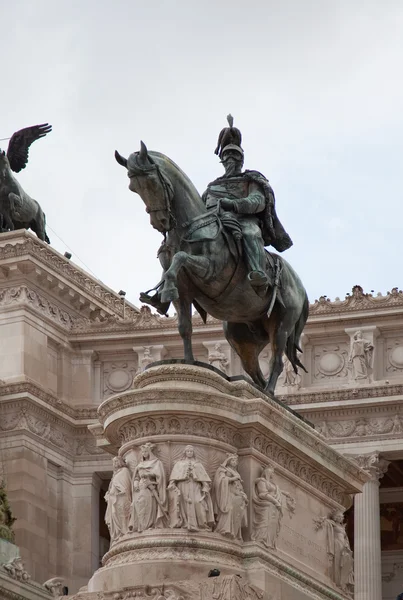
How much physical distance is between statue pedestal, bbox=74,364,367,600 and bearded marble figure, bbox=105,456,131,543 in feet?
0.08

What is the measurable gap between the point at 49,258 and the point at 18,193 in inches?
83.2

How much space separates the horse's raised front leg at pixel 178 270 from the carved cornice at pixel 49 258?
108 feet

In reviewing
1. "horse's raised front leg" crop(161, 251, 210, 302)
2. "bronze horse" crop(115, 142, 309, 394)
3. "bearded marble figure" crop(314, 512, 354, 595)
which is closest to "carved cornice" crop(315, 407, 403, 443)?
"bearded marble figure" crop(314, 512, 354, 595)

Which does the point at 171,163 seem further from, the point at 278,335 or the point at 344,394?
the point at 344,394

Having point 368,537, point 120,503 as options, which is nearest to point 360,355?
point 368,537

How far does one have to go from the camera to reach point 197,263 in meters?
28.3

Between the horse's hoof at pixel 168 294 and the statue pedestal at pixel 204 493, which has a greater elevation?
the horse's hoof at pixel 168 294

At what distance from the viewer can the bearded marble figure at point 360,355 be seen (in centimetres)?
5947

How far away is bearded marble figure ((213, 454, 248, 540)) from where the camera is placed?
26.8 meters

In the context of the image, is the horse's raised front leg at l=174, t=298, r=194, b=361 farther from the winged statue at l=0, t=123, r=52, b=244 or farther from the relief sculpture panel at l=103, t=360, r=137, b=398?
the relief sculpture panel at l=103, t=360, r=137, b=398

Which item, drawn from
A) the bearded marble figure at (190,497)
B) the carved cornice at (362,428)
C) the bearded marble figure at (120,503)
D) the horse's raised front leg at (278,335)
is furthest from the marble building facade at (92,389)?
the bearded marble figure at (190,497)

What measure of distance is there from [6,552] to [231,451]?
39.6 ft

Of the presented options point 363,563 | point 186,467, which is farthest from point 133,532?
point 363,563

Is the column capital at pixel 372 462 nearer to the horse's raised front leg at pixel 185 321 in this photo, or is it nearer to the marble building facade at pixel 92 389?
the marble building facade at pixel 92 389
